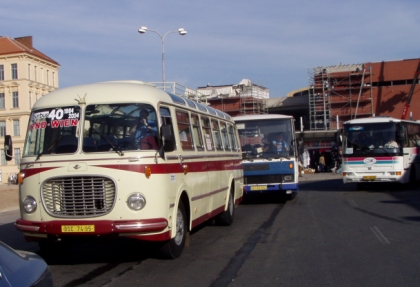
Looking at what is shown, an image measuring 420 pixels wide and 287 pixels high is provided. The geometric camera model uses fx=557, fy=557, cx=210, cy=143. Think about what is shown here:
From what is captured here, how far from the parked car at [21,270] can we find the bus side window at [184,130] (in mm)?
5475

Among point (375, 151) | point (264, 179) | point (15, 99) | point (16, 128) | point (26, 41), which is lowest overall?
point (264, 179)

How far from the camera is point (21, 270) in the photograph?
4227 mm

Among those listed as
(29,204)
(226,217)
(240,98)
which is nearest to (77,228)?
(29,204)

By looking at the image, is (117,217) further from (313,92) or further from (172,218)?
(313,92)

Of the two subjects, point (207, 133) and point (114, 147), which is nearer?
point (114, 147)

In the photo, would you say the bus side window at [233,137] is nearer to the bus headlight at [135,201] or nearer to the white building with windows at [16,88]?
the bus headlight at [135,201]

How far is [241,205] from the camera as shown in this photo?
19734 millimetres

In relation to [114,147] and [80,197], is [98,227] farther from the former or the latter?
[114,147]

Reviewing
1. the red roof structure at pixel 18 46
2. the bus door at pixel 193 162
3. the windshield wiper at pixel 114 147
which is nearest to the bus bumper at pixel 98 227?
the windshield wiper at pixel 114 147

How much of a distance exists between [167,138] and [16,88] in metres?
59.1

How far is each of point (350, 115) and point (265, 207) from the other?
44.7m

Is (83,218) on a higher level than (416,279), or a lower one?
higher

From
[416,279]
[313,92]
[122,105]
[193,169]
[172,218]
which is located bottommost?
[416,279]

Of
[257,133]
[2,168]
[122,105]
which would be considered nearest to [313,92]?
[2,168]
